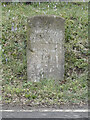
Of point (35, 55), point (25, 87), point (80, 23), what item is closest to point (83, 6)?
point (80, 23)

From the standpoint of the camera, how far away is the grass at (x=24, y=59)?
4.93m

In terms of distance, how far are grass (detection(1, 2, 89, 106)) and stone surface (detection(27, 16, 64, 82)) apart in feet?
0.84

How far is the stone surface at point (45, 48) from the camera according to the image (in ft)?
18.2

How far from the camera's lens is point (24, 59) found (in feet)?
20.7

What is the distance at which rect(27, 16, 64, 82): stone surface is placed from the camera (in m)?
5.55

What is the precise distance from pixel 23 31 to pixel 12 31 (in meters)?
0.32

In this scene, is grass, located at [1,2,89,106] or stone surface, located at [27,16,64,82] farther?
stone surface, located at [27,16,64,82]

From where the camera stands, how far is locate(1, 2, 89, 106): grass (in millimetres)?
4926

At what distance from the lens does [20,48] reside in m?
6.63

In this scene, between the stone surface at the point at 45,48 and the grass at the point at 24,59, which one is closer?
the grass at the point at 24,59

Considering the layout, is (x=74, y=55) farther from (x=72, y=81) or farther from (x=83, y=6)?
(x=83, y=6)

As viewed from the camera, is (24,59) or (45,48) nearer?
(45,48)

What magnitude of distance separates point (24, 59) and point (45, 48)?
89 cm

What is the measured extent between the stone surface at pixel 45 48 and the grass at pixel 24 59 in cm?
25
